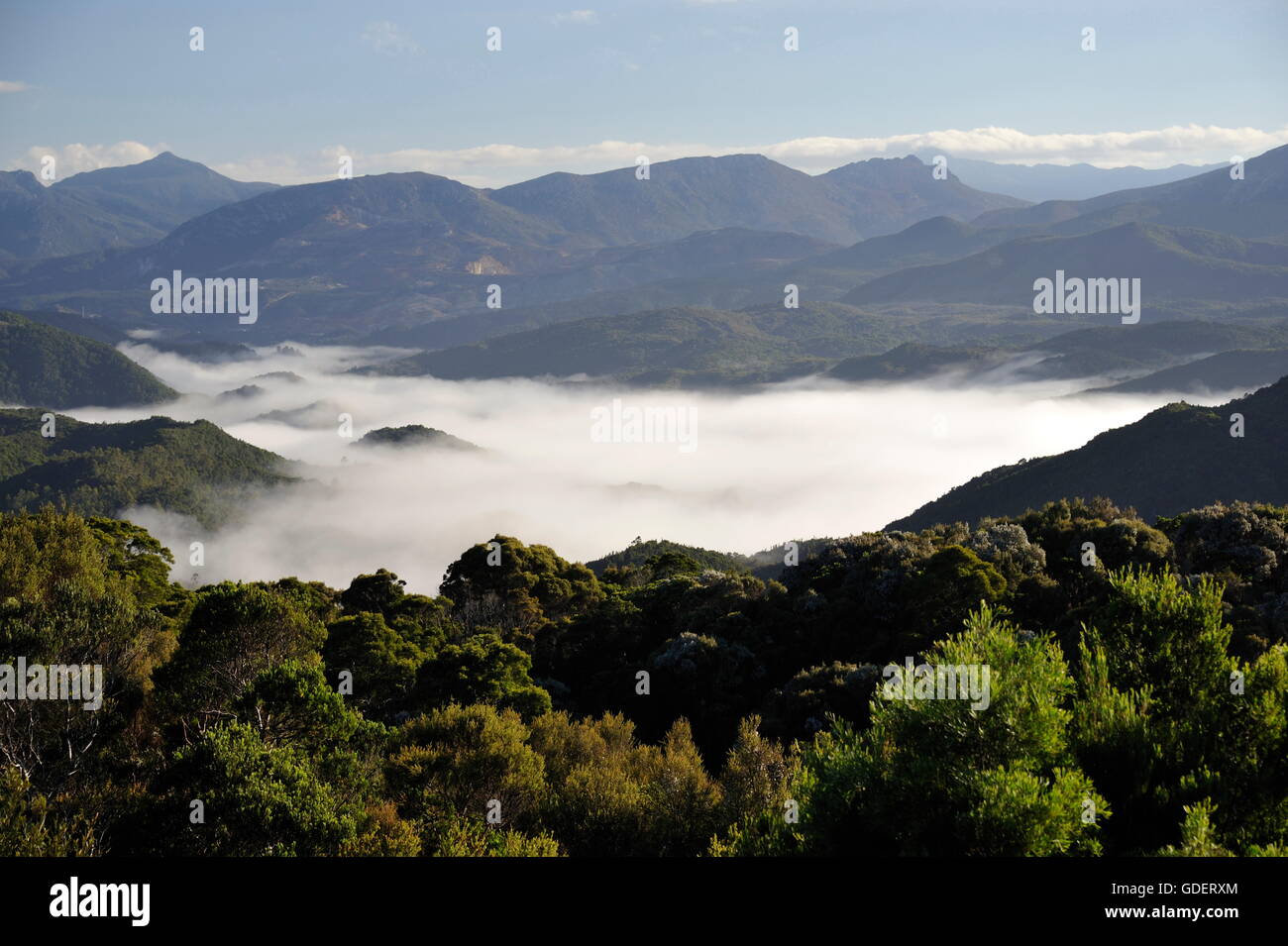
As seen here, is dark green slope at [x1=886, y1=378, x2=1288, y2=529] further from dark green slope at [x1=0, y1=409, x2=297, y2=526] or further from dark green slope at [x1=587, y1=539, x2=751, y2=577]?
dark green slope at [x1=0, y1=409, x2=297, y2=526]

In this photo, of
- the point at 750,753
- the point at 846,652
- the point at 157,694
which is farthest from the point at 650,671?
the point at 157,694

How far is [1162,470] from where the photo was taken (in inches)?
4031

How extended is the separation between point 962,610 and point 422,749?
21.5 metres

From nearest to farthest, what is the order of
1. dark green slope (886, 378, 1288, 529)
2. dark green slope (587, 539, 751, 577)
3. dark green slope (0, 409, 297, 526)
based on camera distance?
dark green slope (886, 378, 1288, 529), dark green slope (587, 539, 751, 577), dark green slope (0, 409, 297, 526)

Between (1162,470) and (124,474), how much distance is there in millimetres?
172066

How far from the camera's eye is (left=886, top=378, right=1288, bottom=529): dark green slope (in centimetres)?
9431

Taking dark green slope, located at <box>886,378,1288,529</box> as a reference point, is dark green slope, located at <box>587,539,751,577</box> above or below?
below

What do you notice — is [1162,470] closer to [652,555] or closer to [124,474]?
[652,555]

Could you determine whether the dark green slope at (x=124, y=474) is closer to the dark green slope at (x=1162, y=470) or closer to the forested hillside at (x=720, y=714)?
the dark green slope at (x=1162, y=470)

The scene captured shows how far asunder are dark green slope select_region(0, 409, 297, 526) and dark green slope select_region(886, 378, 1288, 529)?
5328 inches

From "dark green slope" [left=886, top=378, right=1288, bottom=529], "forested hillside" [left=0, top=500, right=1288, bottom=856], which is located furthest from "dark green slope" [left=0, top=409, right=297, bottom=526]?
"forested hillside" [left=0, top=500, right=1288, bottom=856]

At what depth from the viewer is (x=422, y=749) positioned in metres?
22.6
